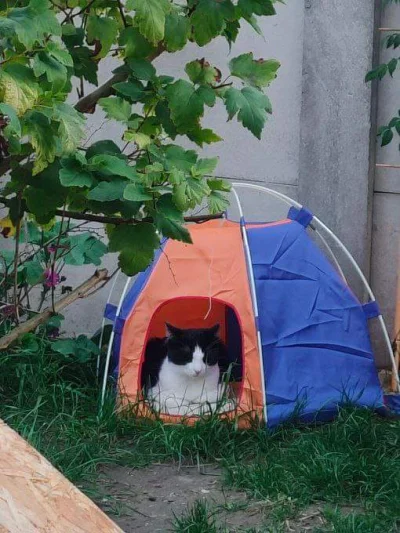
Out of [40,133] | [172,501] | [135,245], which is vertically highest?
[40,133]

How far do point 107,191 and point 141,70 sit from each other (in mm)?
386

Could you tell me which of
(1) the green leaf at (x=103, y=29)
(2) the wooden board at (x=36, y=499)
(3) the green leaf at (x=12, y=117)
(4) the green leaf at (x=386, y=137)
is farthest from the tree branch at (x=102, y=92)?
(4) the green leaf at (x=386, y=137)

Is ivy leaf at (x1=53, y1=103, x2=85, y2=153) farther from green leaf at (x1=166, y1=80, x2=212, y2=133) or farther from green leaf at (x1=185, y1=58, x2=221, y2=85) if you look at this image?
green leaf at (x1=185, y1=58, x2=221, y2=85)

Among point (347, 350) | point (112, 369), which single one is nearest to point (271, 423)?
point (347, 350)

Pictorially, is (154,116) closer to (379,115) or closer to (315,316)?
(315,316)

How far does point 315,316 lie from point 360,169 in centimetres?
105

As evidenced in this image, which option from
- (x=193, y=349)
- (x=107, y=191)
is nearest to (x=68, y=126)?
(x=107, y=191)

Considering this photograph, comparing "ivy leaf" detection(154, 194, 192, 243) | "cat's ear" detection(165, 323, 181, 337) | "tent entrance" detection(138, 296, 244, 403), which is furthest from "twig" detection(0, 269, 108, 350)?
"tent entrance" detection(138, 296, 244, 403)

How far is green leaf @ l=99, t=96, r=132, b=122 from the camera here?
2.24 metres

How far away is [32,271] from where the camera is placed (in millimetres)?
4570

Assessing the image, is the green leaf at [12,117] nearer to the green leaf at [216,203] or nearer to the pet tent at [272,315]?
the green leaf at [216,203]

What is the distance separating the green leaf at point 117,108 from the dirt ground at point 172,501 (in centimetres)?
157

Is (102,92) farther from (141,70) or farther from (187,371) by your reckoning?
(187,371)

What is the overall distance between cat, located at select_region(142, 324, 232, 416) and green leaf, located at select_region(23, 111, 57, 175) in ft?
7.99
